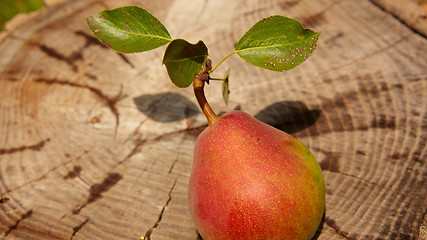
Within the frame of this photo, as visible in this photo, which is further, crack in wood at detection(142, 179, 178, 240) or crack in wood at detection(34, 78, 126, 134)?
crack in wood at detection(34, 78, 126, 134)

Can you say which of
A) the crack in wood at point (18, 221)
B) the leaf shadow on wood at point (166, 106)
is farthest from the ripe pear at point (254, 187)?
the crack in wood at point (18, 221)

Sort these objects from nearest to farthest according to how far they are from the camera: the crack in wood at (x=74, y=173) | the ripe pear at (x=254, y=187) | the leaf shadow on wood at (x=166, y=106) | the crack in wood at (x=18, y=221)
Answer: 1. the ripe pear at (x=254, y=187)
2. the crack in wood at (x=18, y=221)
3. the crack in wood at (x=74, y=173)
4. the leaf shadow on wood at (x=166, y=106)

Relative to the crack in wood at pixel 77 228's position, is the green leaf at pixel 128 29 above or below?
above

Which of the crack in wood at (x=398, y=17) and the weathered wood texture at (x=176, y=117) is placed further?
the crack in wood at (x=398, y=17)

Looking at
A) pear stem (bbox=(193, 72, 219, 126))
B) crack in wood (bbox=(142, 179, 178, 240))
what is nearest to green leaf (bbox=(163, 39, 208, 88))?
pear stem (bbox=(193, 72, 219, 126))

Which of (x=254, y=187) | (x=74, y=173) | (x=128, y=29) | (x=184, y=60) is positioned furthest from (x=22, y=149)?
(x=254, y=187)

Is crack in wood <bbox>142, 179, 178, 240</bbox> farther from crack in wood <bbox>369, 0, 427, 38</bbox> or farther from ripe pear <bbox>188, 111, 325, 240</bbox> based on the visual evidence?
crack in wood <bbox>369, 0, 427, 38</bbox>

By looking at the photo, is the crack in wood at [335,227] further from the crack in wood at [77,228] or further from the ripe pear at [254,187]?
the crack in wood at [77,228]
